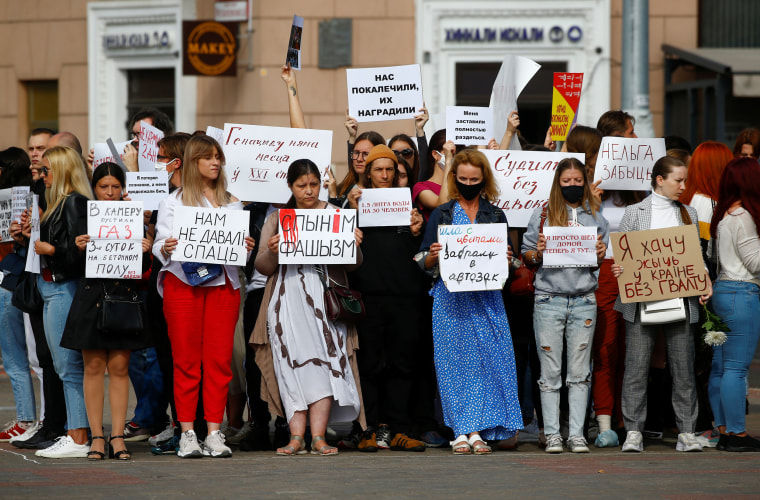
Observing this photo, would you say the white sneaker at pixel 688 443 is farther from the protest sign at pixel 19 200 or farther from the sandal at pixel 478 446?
the protest sign at pixel 19 200

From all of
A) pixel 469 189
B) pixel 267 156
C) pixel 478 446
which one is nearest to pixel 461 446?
pixel 478 446

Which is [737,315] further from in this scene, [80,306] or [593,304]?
[80,306]

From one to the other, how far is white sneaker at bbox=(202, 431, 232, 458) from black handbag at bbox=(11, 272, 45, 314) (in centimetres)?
150

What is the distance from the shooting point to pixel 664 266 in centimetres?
814

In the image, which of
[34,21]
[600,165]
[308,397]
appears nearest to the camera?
[308,397]

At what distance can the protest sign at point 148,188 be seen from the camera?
8531 mm

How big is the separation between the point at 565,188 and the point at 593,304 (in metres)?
0.80

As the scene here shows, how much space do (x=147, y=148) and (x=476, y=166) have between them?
8.69 ft

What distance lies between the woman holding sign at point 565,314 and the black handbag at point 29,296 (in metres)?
3.33

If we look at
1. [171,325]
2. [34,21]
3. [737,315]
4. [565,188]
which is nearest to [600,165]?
[565,188]

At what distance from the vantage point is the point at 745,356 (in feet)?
26.9

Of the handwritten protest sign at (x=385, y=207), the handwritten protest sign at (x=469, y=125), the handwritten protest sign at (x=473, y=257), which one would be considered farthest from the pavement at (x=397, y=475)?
the handwritten protest sign at (x=469, y=125)

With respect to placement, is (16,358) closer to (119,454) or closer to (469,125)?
(119,454)

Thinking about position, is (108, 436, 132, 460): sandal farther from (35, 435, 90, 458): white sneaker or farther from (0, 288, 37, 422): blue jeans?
(0, 288, 37, 422): blue jeans
